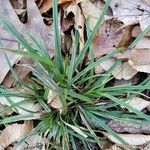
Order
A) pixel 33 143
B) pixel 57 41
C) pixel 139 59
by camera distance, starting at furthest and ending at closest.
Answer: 1. pixel 33 143
2. pixel 139 59
3. pixel 57 41

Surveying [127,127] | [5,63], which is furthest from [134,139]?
[5,63]

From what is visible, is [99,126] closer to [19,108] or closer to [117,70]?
[117,70]

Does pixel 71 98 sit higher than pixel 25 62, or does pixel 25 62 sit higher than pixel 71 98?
pixel 25 62

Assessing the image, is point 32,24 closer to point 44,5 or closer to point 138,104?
point 44,5

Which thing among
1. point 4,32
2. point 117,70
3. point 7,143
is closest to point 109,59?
point 117,70

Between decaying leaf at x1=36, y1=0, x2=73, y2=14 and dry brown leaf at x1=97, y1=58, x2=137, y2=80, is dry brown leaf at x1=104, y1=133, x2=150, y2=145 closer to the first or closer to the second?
dry brown leaf at x1=97, y1=58, x2=137, y2=80

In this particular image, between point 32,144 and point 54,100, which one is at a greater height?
point 54,100

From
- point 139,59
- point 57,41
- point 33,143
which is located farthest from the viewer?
point 33,143
